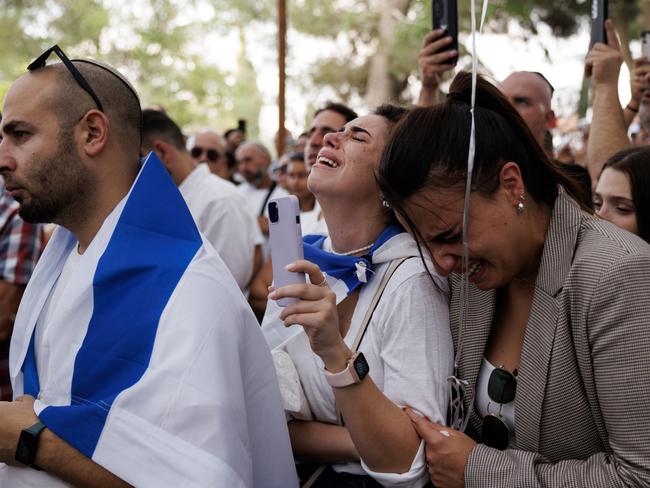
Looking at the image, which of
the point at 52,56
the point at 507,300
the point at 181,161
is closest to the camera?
the point at 507,300

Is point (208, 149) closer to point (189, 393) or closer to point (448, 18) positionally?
point (448, 18)

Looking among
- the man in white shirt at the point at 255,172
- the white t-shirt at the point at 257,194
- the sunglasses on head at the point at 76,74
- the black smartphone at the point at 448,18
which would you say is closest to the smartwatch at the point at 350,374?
the sunglasses on head at the point at 76,74

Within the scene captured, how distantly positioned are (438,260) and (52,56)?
157 centimetres

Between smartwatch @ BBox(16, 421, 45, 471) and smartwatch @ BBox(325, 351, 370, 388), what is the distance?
784 millimetres

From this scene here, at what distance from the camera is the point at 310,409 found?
8.01 ft

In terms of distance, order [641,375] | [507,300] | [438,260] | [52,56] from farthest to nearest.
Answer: [52,56] < [507,300] < [438,260] < [641,375]

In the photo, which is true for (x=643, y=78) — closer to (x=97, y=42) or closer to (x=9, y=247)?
(x=9, y=247)

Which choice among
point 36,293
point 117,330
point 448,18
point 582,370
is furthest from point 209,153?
point 582,370

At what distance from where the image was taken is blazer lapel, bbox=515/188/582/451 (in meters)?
1.96

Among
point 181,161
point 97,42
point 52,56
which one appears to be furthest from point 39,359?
point 97,42

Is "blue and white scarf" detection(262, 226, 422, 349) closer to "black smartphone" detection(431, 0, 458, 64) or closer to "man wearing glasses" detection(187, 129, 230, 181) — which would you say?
"black smartphone" detection(431, 0, 458, 64)

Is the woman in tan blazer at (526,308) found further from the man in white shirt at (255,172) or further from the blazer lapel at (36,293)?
the man in white shirt at (255,172)

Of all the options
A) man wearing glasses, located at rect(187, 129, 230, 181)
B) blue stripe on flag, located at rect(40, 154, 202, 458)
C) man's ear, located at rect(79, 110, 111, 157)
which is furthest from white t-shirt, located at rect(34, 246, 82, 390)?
man wearing glasses, located at rect(187, 129, 230, 181)

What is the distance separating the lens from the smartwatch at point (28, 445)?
1984mm
